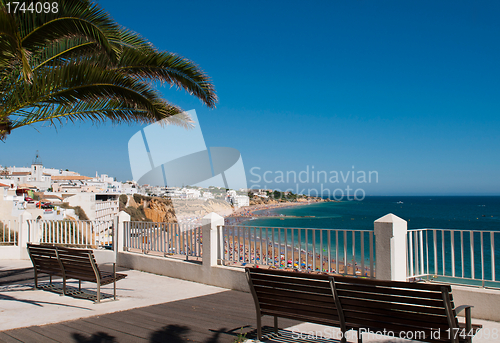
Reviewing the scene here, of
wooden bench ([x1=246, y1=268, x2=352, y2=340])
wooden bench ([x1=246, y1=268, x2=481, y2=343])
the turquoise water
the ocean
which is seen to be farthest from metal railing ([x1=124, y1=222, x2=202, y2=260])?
the ocean

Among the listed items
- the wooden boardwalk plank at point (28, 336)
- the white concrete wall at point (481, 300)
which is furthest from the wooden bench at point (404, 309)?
the wooden boardwalk plank at point (28, 336)

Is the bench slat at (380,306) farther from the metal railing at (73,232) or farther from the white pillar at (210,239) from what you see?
the metal railing at (73,232)

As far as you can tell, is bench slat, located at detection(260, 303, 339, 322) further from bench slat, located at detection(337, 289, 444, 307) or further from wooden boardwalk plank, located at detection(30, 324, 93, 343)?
wooden boardwalk plank, located at detection(30, 324, 93, 343)

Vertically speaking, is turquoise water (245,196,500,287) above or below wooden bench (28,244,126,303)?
below

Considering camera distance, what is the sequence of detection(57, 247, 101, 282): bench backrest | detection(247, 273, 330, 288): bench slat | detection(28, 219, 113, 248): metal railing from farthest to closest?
detection(28, 219, 113, 248): metal railing → detection(57, 247, 101, 282): bench backrest → detection(247, 273, 330, 288): bench slat

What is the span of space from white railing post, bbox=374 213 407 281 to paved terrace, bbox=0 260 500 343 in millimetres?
1171

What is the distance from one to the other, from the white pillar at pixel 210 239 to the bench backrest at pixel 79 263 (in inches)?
90.7

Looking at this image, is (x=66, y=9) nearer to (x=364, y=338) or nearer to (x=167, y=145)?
(x=364, y=338)

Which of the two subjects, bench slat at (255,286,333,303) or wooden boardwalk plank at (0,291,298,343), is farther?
wooden boardwalk plank at (0,291,298,343)

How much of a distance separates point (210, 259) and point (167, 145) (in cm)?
604

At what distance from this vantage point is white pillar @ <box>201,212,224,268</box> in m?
7.32

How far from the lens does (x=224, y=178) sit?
27.7 m

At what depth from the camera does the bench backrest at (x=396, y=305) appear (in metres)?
2.72

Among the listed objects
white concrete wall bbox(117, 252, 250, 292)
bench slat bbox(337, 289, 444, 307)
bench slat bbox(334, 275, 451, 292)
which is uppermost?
bench slat bbox(334, 275, 451, 292)
